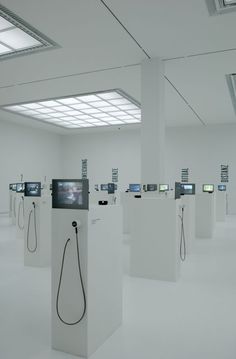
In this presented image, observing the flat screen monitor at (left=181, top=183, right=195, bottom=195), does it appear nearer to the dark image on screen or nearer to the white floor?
Result: the white floor

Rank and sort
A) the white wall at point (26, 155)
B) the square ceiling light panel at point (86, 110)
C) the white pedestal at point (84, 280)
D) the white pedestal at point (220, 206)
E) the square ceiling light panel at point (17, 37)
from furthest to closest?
the white wall at point (26, 155)
the white pedestal at point (220, 206)
the square ceiling light panel at point (86, 110)
the square ceiling light panel at point (17, 37)
the white pedestal at point (84, 280)

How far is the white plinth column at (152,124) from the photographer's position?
690 centimetres

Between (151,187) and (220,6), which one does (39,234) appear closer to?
(151,187)

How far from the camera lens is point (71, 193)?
2820 mm

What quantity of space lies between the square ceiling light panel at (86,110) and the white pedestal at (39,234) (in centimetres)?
508

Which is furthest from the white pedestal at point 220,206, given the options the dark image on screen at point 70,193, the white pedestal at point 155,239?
the dark image on screen at point 70,193

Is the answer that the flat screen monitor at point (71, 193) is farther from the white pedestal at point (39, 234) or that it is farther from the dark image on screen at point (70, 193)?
the white pedestal at point (39, 234)

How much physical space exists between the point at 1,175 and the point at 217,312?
1276 centimetres

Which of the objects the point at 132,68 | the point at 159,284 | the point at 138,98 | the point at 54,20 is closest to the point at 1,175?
the point at 138,98

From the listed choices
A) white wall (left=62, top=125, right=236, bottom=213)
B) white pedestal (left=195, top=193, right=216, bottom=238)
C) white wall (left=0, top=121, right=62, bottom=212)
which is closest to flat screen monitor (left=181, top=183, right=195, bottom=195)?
white pedestal (left=195, top=193, right=216, bottom=238)

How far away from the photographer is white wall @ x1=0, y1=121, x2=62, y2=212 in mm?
14877

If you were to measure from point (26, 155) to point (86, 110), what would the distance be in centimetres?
519

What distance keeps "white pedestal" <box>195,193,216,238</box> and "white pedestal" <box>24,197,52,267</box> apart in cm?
440

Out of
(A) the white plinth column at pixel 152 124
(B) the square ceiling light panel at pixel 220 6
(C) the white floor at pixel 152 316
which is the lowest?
(C) the white floor at pixel 152 316
